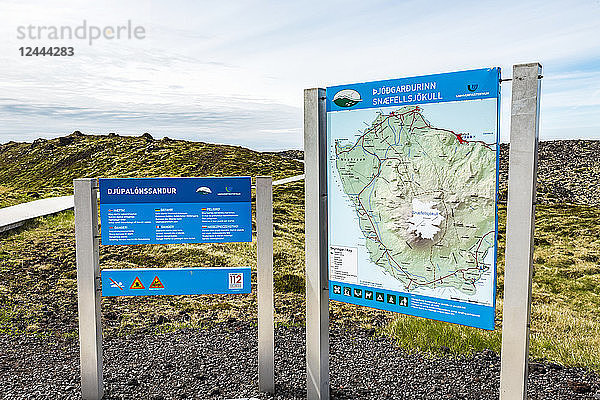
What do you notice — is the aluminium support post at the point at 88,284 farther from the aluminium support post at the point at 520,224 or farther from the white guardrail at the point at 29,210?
the white guardrail at the point at 29,210

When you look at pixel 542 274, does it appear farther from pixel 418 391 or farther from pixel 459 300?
pixel 459 300

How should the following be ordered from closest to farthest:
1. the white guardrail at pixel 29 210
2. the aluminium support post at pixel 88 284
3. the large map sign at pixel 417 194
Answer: the large map sign at pixel 417 194 < the aluminium support post at pixel 88 284 < the white guardrail at pixel 29 210

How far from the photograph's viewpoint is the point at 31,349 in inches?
257

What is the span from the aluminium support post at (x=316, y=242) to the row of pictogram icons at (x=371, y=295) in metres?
0.16

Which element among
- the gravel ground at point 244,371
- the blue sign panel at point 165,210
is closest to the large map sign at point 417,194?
the blue sign panel at point 165,210

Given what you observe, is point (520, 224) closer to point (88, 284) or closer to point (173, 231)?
point (173, 231)

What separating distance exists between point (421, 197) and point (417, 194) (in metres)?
0.04

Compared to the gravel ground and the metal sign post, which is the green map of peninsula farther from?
the gravel ground

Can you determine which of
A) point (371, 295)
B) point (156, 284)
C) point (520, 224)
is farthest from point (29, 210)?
point (520, 224)

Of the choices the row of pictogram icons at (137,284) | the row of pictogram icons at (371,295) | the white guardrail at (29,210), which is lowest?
the white guardrail at (29,210)

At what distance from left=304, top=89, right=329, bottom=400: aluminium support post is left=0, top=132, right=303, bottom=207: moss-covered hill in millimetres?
17105

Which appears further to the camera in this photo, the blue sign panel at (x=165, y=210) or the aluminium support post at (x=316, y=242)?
the blue sign panel at (x=165, y=210)

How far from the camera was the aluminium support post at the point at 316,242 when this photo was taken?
4.62 m

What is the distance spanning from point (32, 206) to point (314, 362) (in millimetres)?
16091
